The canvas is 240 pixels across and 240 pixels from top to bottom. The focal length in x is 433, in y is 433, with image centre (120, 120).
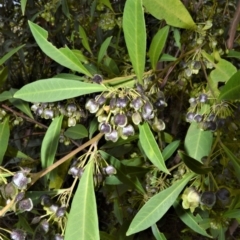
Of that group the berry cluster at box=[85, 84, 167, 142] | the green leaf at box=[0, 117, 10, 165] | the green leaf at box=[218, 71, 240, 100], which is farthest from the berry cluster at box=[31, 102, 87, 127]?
the green leaf at box=[218, 71, 240, 100]

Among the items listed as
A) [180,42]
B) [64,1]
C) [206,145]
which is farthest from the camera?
[64,1]

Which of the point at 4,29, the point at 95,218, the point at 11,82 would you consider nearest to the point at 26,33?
the point at 4,29

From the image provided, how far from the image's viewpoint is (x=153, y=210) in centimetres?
77

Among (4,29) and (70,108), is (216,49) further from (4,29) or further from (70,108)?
(4,29)

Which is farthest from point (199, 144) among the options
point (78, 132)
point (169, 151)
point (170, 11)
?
point (78, 132)

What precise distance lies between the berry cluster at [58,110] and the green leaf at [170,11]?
0.28 m

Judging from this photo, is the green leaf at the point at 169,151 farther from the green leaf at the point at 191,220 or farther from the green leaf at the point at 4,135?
the green leaf at the point at 4,135

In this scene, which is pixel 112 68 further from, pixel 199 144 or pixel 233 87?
pixel 233 87

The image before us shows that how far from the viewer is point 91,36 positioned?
6.46ft

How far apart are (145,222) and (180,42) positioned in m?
0.64

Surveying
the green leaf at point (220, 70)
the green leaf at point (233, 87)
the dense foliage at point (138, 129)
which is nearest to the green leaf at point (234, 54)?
the dense foliage at point (138, 129)

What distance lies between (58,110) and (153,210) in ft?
1.18

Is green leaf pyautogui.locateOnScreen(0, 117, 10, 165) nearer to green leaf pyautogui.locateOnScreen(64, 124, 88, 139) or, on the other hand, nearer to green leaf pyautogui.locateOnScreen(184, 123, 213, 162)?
green leaf pyautogui.locateOnScreen(64, 124, 88, 139)

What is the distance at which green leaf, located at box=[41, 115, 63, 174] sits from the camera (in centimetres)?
100
